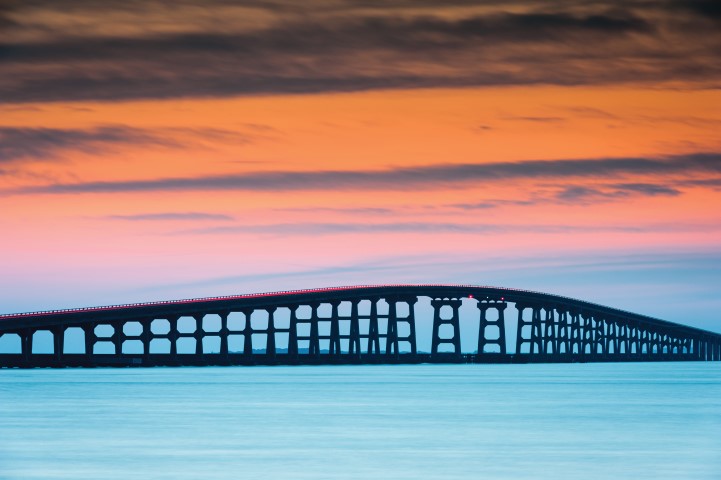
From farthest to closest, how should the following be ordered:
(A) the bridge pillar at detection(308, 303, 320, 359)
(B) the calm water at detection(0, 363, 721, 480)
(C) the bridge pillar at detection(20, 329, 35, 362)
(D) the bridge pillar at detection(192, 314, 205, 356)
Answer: (A) the bridge pillar at detection(308, 303, 320, 359) → (D) the bridge pillar at detection(192, 314, 205, 356) → (C) the bridge pillar at detection(20, 329, 35, 362) → (B) the calm water at detection(0, 363, 721, 480)

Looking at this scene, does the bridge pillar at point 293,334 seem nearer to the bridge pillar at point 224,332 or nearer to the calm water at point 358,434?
the bridge pillar at point 224,332

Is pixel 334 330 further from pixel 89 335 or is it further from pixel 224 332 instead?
pixel 89 335

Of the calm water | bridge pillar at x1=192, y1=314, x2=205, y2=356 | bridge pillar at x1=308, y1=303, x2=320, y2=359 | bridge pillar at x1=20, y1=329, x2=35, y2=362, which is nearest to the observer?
the calm water

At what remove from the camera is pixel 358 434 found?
175 ft

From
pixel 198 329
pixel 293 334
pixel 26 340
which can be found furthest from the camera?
pixel 293 334

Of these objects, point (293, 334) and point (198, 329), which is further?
point (293, 334)

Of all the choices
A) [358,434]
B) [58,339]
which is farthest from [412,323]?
[358,434]

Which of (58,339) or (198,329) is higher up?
(198,329)

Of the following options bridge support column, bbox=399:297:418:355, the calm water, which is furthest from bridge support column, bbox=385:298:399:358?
the calm water

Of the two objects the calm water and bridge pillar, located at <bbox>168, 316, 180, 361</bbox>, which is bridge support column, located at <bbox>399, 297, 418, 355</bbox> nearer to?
bridge pillar, located at <bbox>168, 316, 180, 361</bbox>

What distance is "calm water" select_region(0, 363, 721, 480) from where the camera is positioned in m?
41.0

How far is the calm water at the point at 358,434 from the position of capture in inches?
1613

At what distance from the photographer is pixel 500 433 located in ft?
178

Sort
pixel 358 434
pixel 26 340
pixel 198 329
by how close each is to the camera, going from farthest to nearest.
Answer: pixel 198 329 → pixel 26 340 → pixel 358 434
